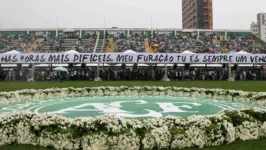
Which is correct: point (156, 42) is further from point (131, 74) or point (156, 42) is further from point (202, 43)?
point (131, 74)

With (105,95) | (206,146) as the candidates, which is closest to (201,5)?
(105,95)

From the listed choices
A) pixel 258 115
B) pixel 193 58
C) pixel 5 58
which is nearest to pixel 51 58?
pixel 5 58

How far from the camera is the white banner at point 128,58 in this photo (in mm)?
32625

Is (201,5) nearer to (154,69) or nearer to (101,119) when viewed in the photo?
(154,69)

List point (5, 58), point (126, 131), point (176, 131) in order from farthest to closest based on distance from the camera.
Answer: point (5, 58), point (176, 131), point (126, 131)

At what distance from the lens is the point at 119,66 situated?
128ft

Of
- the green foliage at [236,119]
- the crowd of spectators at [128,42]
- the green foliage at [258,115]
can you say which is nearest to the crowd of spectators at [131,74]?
the crowd of spectators at [128,42]

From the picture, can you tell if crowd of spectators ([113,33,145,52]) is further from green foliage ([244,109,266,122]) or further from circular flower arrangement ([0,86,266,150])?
circular flower arrangement ([0,86,266,150])

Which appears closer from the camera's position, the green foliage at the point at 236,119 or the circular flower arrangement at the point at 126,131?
the circular flower arrangement at the point at 126,131

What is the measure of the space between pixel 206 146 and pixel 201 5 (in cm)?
11732

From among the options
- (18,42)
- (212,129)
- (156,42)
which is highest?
(18,42)

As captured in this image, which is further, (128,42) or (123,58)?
(128,42)

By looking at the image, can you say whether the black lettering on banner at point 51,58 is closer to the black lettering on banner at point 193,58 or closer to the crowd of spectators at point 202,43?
the black lettering on banner at point 193,58

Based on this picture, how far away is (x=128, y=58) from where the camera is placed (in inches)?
1294
